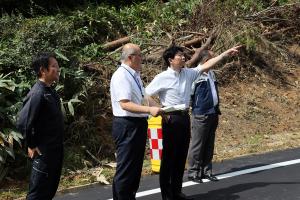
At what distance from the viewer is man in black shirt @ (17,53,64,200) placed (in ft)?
15.2

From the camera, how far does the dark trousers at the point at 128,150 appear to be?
5215mm

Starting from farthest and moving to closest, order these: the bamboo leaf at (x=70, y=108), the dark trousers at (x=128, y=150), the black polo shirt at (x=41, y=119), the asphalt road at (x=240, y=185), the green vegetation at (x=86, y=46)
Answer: the bamboo leaf at (x=70, y=108) → the green vegetation at (x=86, y=46) → the asphalt road at (x=240, y=185) → the dark trousers at (x=128, y=150) → the black polo shirt at (x=41, y=119)

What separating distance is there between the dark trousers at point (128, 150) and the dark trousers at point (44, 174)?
74 cm

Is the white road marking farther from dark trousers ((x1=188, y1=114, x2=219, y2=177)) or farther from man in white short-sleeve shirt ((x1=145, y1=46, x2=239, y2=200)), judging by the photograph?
man in white short-sleeve shirt ((x1=145, y1=46, x2=239, y2=200))

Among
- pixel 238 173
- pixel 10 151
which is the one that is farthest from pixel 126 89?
pixel 238 173

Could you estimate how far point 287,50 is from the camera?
14297mm

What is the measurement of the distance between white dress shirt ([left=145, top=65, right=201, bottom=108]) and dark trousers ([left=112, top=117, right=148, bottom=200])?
776 mm

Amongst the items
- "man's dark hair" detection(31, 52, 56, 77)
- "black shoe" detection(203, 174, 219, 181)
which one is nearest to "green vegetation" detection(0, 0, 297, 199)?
"black shoe" detection(203, 174, 219, 181)

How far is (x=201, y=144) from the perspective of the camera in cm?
703

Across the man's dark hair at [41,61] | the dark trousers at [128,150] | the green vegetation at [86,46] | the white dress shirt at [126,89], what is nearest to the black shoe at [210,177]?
the green vegetation at [86,46]

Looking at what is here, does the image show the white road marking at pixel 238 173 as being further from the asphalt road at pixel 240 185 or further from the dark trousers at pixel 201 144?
the dark trousers at pixel 201 144

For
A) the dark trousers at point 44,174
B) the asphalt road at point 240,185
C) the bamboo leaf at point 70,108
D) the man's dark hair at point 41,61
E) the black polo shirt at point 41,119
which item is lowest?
the asphalt road at point 240,185

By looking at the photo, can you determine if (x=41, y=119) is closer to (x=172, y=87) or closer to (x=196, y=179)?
(x=172, y=87)

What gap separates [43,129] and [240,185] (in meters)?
3.14
